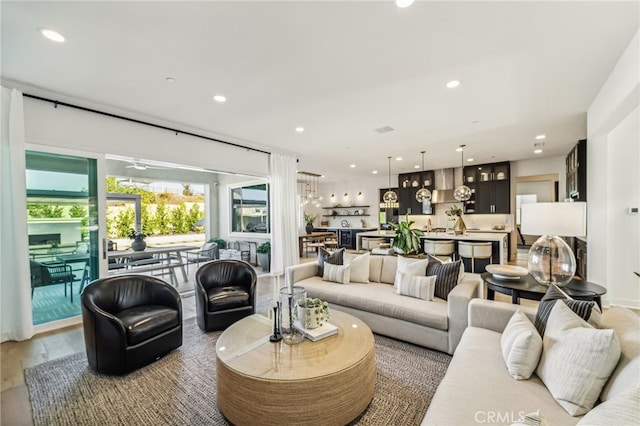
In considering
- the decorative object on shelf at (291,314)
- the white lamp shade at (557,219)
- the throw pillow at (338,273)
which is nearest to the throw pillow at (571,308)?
the white lamp shade at (557,219)

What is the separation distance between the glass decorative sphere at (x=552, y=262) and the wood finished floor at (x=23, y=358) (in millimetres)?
4141

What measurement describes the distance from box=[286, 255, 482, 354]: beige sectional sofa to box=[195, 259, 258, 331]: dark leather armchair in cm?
65

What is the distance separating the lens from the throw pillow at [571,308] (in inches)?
67.2

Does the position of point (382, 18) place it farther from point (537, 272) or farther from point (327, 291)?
point (327, 291)

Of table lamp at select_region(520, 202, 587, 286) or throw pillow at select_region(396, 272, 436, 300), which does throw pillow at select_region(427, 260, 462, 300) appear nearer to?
throw pillow at select_region(396, 272, 436, 300)

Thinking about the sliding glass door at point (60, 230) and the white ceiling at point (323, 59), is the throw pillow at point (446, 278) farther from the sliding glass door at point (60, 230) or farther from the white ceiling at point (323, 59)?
the sliding glass door at point (60, 230)

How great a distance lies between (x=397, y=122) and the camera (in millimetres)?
4543

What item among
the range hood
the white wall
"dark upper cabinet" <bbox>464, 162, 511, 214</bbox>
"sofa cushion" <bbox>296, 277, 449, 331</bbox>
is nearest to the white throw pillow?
"sofa cushion" <bbox>296, 277, 449, 331</bbox>

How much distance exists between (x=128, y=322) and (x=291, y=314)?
151 cm

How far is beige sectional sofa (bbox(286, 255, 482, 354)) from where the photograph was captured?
2.68 meters

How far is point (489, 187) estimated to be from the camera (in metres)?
8.27

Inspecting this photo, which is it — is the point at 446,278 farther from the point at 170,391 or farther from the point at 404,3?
the point at 170,391

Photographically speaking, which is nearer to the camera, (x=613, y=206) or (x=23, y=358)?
(x=23, y=358)

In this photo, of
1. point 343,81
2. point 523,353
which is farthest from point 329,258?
point 523,353
